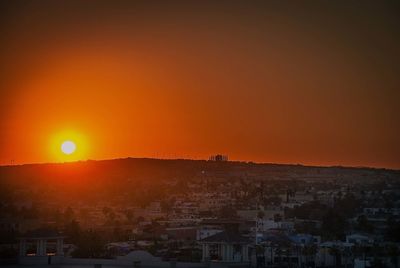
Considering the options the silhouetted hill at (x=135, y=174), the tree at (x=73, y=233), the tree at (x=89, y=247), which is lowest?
the tree at (x=89, y=247)

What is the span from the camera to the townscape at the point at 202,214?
78.0 ft

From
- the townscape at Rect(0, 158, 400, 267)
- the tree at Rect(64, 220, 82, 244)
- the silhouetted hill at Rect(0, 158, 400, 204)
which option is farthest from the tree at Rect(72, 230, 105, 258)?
the silhouetted hill at Rect(0, 158, 400, 204)

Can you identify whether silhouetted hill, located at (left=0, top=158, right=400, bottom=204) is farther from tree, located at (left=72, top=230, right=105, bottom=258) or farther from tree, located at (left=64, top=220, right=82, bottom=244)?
tree, located at (left=72, top=230, right=105, bottom=258)

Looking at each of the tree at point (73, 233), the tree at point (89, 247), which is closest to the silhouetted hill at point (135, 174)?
the tree at point (73, 233)

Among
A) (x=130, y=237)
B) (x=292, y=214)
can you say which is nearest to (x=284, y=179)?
(x=292, y=214)

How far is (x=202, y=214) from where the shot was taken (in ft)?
146

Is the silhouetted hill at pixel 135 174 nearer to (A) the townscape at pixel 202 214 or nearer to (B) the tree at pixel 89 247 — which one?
(A) the townscape at pixel 202 214

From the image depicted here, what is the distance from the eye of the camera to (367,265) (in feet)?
76.2

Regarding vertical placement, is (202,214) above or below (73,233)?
above

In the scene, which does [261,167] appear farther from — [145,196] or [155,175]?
[145,196]

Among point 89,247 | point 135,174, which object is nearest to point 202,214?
point 89,247

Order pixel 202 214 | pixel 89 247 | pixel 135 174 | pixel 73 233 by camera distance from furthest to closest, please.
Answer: pixel 135 174 < pixel 202 214 < pixel 73 233 < pixel 89 247

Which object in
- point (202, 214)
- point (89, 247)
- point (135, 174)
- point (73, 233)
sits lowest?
point (89, 247)

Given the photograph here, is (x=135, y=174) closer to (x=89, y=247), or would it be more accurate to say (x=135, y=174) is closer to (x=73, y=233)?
(x=73, y=233)
